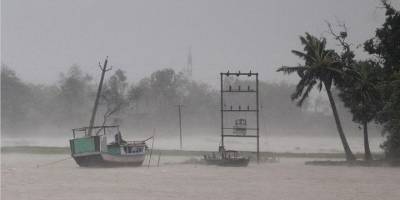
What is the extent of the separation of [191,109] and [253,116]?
586 inches

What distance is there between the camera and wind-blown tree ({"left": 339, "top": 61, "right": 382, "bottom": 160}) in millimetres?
52500

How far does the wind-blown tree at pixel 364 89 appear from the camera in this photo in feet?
172

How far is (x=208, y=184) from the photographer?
34.5m

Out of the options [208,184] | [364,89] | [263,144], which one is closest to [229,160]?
[364,89]

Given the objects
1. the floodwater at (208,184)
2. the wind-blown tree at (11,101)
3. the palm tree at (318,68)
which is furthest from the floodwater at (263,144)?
the floodwater at (208,184)

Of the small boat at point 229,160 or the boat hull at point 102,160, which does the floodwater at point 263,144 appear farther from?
the boat hull at point 102,160

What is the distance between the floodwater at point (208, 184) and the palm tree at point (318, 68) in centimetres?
966

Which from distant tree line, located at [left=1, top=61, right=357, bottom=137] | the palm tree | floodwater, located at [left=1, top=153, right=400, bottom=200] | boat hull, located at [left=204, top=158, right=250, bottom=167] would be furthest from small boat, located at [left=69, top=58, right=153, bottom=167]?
distant tree line, located at [left=1, top=61, right=357, bottom=137]

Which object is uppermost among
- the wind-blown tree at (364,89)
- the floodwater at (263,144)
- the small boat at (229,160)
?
the wind-blown tree at (364,89)

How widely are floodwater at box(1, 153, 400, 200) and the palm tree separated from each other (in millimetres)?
9658

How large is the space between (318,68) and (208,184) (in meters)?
22.6

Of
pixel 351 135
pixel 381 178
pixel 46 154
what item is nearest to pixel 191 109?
pixel 351 135

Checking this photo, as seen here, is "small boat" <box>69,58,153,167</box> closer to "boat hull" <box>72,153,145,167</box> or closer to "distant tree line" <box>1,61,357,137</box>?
"boat hull" <box>72,153,145,167</box>

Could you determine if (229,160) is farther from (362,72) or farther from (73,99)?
(73,99)
